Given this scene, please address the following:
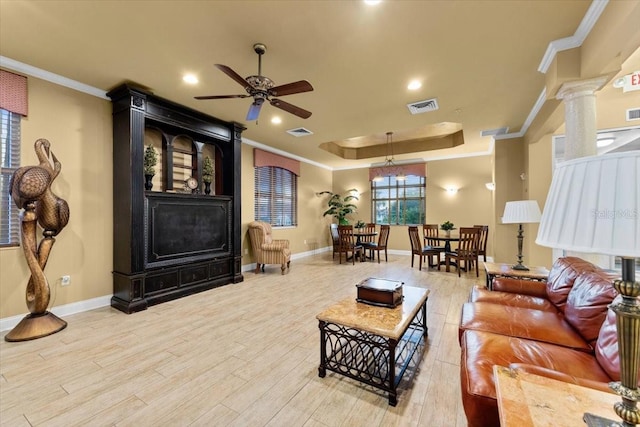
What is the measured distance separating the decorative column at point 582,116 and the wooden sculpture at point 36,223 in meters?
5.42

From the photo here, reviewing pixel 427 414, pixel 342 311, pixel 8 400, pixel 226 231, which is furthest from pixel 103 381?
pixel 226 231

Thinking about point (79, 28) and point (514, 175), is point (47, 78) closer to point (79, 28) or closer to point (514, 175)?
point (79, 28)

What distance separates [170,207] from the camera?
3.90m

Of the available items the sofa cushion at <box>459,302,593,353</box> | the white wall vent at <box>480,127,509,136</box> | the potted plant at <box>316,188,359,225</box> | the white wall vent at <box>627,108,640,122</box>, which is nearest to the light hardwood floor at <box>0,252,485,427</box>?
the sofa cushion at <box>459,302,593,353</box>

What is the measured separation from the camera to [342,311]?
6.89 feet

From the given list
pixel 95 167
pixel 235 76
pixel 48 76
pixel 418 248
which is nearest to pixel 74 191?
pixel 95 167

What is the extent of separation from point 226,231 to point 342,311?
3273 mm

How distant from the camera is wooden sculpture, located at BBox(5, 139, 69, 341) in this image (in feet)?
8.70

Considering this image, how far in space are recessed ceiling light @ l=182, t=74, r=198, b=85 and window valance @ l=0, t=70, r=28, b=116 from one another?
1.63 m

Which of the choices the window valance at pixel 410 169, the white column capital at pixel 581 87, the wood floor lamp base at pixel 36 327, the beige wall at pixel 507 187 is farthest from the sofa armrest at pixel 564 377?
the window valance at pixel 410 169

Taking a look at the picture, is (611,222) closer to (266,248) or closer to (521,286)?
(521,286)

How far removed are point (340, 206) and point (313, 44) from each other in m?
6.12

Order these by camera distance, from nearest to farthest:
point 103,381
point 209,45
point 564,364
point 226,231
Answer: point 564,364 < point 103,381 < point 209,45 < point 226,231

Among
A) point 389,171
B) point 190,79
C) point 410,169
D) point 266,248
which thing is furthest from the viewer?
point 389,171
